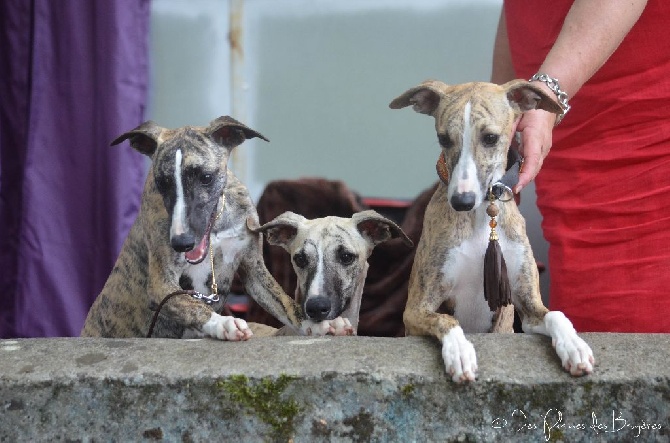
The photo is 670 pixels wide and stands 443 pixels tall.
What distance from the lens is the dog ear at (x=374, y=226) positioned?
9.82ft

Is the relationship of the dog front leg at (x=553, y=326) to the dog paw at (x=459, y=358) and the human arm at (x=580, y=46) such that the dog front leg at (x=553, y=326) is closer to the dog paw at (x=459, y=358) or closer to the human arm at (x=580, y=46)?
the dog paw at (x=459, y=358)

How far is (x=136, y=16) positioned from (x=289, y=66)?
71 cm

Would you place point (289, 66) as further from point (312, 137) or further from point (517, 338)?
point (517, 338)

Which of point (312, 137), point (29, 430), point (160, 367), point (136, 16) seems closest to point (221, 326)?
point (160, 367)

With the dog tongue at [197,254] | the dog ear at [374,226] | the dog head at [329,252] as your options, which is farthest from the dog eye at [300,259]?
the dog tongue at [197,254]

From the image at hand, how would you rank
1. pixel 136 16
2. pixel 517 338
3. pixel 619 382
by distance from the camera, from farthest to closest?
pixel 136 16 < pixel 517 338 < pixel 619 382

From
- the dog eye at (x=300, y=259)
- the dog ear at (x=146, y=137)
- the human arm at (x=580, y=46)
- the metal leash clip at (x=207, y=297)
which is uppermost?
the human arm at (x=580, y=46)

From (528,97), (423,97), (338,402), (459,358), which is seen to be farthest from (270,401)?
(528,97)

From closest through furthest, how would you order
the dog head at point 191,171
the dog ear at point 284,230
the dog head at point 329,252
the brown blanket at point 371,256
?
the dog head at point 191,171, the dog head at point 329,252, the dog ear at point 284,230, the brown blanket at point 371,256

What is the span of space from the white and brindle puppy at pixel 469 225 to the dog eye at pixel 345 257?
274 mm

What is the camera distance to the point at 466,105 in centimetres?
243

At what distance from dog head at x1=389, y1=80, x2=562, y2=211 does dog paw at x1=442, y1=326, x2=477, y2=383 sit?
341mm

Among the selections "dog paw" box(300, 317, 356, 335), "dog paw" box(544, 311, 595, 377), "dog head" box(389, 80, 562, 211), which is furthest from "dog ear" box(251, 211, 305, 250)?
"dog paw" box(544, 311, 595, 377)

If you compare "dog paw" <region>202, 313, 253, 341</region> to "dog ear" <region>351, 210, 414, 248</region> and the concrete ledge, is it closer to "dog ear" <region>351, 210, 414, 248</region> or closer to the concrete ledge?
the concrete ledge
